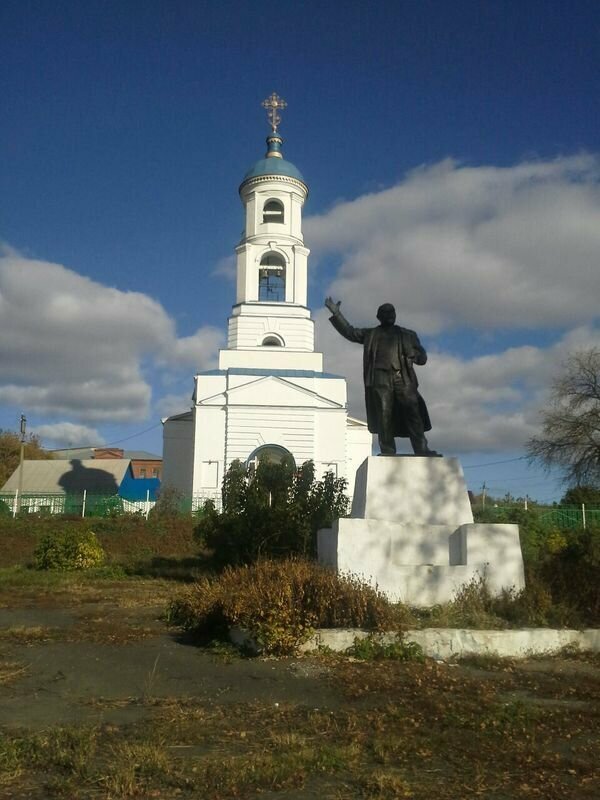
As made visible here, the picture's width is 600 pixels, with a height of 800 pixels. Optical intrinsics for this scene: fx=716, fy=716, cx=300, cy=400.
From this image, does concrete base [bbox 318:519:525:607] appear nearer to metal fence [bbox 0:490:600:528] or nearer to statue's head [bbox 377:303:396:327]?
statue's head [bbox 377:303:396:327]

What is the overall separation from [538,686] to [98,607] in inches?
273

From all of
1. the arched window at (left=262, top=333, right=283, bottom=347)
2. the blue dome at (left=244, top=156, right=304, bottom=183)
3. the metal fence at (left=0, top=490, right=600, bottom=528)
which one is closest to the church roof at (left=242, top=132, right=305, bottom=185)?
the blue dome at (left=244, top=156, right=304, bottom=183)

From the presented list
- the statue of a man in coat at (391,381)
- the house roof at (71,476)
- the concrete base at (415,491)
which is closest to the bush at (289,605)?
the concrete base at (415,491)

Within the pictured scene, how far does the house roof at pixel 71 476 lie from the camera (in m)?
37.6

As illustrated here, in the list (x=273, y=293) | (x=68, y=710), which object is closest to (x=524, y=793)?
Answer: (x=68, y=710)

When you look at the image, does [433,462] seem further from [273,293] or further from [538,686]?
[273,293]

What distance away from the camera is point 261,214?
3180cm

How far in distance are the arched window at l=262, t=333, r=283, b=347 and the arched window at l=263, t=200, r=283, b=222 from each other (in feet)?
17.3

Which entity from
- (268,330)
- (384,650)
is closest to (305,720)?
(384,650)

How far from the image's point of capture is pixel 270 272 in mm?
32344

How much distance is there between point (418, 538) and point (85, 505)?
2099 cm

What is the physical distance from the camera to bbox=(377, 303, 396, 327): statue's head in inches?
388

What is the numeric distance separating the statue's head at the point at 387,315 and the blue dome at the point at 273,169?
2361 centimetres

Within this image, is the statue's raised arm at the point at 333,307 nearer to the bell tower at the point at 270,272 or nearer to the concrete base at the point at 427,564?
the concrete base at the point at 427,564
